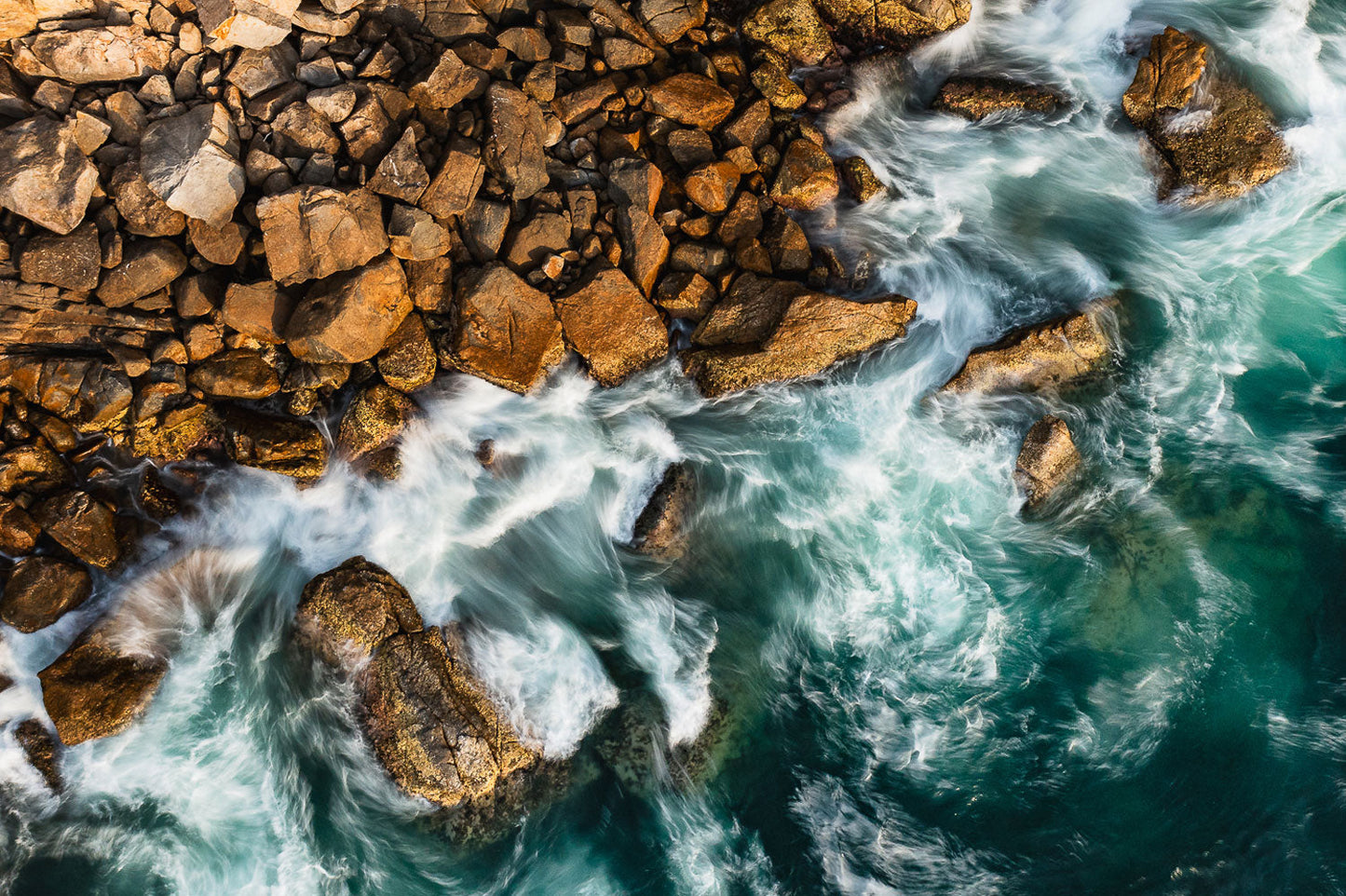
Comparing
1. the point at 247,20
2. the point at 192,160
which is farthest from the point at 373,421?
the point at 247,20

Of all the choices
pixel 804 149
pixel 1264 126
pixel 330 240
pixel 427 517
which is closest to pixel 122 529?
pixel 427 517

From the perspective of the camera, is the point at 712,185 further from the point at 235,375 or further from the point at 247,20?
the point at 235,375

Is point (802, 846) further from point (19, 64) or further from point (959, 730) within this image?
point (19, 64)

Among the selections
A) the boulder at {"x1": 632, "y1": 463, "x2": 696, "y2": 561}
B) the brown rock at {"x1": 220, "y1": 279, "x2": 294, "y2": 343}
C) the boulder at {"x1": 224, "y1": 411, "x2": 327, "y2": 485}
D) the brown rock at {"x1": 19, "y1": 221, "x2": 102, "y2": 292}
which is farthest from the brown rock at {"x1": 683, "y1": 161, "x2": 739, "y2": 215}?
the brown rock at {"x1": 19, "y1": 221, "x2": 102, "y2": 292}

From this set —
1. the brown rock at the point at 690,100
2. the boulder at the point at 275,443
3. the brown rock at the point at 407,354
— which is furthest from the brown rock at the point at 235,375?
the brown rock at the point at 690,100

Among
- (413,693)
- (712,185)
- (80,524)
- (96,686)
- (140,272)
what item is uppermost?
(712,185)

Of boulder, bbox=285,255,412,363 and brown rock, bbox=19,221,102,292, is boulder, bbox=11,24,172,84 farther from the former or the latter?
boulder, bbox=285,255,412,363
